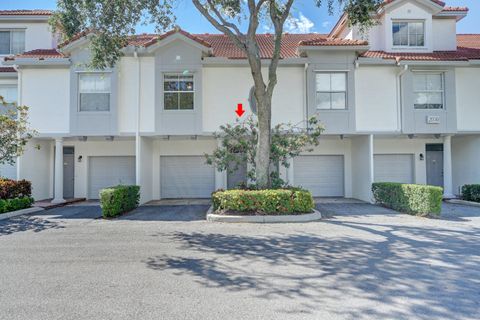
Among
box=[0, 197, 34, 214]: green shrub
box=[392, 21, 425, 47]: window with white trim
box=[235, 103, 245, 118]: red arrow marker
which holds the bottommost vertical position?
box=[0, 197, 34, 214]: green shrub

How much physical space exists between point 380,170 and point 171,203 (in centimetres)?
1069

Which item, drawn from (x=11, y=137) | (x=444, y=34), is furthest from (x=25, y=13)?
(x=444, y=34)

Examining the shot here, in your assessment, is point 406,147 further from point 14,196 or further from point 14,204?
point 14,196

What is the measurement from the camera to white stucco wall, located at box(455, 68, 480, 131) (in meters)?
14.9

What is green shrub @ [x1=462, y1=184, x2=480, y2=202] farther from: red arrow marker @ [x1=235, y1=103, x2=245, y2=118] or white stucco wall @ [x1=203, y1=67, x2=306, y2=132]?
red arrow marker @ [x1=235, y1=103, x2=245, y2=118]

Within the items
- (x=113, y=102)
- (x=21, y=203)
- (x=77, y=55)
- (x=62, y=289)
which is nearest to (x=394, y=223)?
(x=62, y=289)

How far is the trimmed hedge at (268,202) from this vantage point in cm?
1007

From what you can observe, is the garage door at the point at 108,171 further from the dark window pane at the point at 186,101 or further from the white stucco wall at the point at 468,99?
the white stucco wall at the point at 468,99

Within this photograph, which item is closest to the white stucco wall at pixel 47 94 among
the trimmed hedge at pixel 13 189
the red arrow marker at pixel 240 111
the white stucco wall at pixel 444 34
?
the trimmed hedge at pixel 13 189

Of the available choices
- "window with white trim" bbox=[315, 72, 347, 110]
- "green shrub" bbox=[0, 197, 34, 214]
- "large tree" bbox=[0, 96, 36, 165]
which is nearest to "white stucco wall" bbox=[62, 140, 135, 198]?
"large tree" bbox=[0, 96, 36, 165]

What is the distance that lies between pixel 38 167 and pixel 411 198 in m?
16.5

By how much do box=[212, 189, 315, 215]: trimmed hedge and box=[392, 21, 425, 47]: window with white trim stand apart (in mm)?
10794

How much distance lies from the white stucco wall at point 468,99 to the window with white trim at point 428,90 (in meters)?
0.83

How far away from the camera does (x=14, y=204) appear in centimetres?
1175
